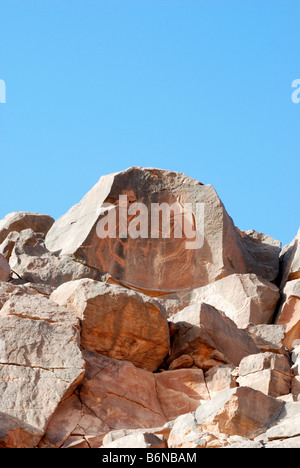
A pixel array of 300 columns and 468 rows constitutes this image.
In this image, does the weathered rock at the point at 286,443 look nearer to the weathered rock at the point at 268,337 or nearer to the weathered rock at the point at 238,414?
the weathered rock at the point at 238,414

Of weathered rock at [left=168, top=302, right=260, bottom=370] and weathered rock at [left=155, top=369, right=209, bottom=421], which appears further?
weathered rock at [left=168, top=302, right=260, bottom=370]

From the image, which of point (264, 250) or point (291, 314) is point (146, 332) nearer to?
point (291, 314)

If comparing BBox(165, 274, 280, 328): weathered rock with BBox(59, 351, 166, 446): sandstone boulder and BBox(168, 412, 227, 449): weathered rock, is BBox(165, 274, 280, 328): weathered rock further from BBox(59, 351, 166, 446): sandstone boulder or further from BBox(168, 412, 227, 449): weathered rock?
BBox(168, 412, 227, 449): weathered rock

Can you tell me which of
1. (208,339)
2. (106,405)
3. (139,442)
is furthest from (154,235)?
(139,442)

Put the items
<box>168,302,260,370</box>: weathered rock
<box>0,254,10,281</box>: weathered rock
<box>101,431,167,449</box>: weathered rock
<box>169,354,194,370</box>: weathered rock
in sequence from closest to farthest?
1. <box>101,431,167,449</box>: weathered rock
2. <box>169,354,194,370</box>: weathered rock
3. <box>168,302,260,370</box>: weathered rock
4. <box>0,254,10,281</box>: weathered rock

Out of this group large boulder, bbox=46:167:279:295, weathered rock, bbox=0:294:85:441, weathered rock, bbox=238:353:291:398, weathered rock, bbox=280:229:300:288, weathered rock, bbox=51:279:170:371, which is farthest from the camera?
weathered rock, bbox=280:229:300:288

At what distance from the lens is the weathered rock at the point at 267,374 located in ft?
33.7

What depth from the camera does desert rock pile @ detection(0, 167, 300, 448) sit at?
9.01 meters

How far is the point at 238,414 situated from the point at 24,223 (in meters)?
10.3

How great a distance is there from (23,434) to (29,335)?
4.59 ft

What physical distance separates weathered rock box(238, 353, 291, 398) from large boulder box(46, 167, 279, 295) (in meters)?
5.81

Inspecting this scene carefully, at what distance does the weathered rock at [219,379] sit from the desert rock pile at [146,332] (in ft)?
0.05

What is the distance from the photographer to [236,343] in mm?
11906

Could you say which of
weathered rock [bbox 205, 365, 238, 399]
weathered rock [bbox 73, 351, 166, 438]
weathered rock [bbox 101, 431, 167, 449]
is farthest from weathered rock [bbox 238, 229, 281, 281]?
weathered rock [bbox 101, 431, 167, 449]
